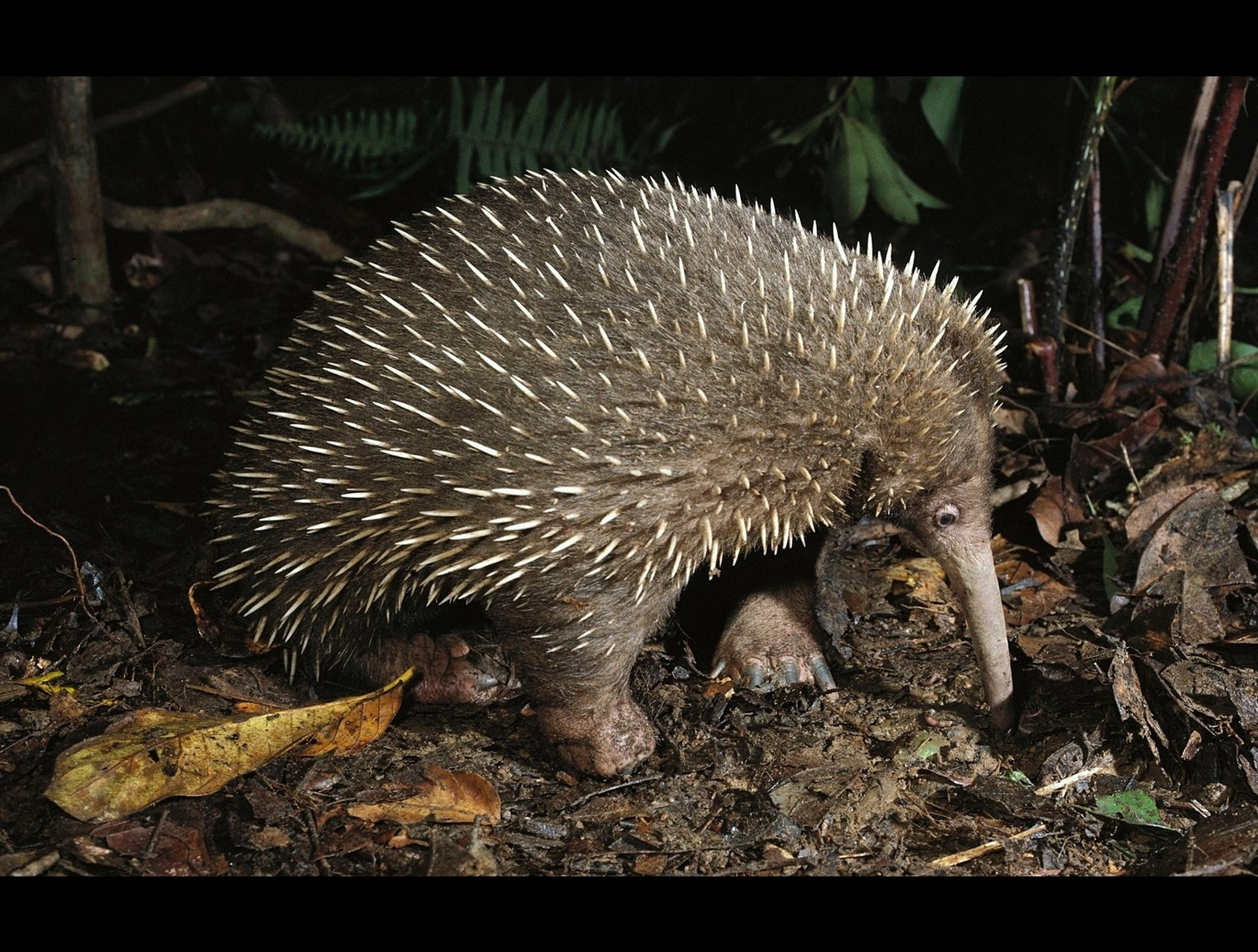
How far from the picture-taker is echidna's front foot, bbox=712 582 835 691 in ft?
13.3

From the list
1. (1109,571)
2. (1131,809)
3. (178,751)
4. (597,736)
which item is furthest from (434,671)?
(1109,571)

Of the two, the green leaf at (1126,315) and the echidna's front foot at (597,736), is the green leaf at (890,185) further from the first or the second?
the echidna's front foot at (597,736)

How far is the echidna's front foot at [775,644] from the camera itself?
4.06 meters

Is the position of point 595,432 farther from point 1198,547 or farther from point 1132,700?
point 1198,547

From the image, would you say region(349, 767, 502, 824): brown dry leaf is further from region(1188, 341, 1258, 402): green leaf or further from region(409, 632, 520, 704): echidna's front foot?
region(1188, 341, 1258, 402): green leaf

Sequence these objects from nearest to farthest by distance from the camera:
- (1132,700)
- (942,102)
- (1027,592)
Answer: (1132,700)
(1027,592)
(942,102)

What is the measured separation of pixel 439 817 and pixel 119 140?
218 inches

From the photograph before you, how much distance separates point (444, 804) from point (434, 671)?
2.39 ft

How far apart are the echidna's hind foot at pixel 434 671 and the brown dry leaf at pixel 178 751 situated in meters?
0.29

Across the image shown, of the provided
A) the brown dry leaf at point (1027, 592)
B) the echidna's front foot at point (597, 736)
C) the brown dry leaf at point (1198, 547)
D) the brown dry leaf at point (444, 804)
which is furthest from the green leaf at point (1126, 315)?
the brown dry leaf at point (444, 804)

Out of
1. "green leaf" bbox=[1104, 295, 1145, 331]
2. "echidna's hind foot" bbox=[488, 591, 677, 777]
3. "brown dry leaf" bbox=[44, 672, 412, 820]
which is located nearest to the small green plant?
"green leaf" bbox=[1104, 295, 1145, 331]

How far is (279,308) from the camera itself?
6.38 meters

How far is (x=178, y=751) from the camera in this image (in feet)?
10.8

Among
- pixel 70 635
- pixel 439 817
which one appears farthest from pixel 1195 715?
pixel 70 635
